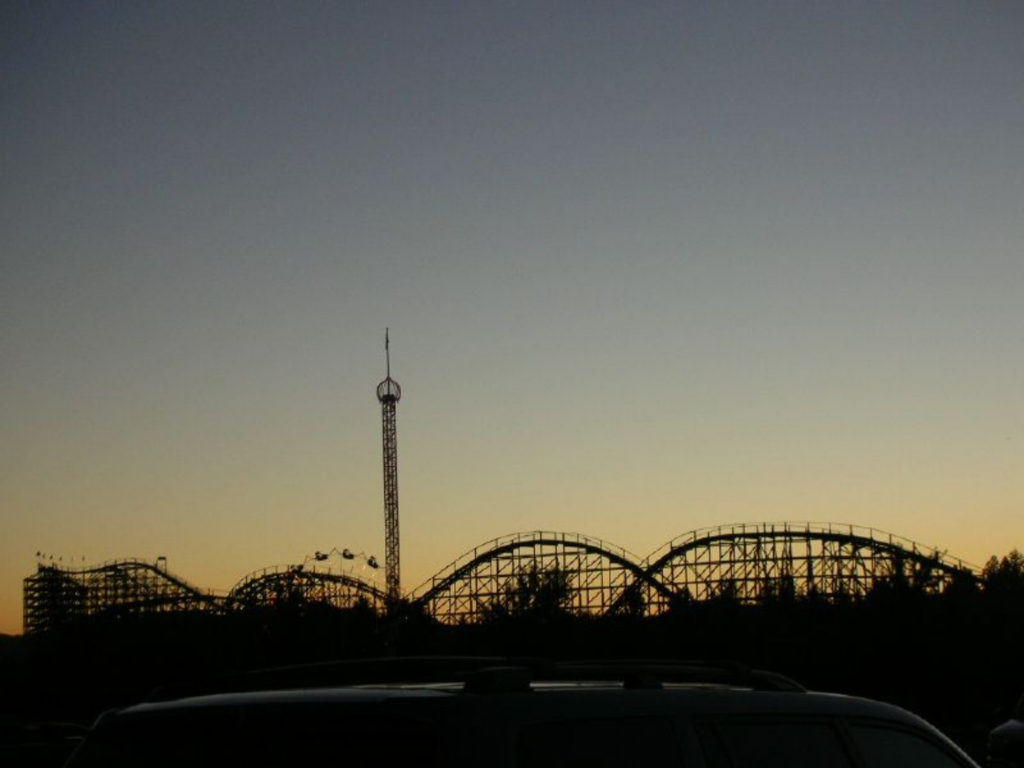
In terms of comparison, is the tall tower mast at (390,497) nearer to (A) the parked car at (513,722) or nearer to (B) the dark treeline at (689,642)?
(B) the dark treeline at (689,642)

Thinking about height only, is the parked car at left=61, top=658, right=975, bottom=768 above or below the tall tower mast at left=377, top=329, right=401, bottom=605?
below

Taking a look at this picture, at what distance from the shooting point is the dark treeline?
46.6 metres

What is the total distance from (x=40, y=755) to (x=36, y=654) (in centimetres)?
4783

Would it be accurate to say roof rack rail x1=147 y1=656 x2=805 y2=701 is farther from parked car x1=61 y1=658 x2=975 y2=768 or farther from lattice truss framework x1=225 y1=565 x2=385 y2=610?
lattice truss framework x1=225 y1=565 x2=385 y2=610

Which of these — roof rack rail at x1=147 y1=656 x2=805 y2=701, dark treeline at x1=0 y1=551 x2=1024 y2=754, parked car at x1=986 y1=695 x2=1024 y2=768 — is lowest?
parked car at x1=986 y1=695 x2=1024 y2=768

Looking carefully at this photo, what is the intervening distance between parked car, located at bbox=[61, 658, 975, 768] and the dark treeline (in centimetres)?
3936

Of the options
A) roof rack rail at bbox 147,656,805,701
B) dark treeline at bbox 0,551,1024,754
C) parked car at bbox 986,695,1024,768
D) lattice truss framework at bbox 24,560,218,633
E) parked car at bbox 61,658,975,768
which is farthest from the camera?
lattice truss framework at bbox 24,560,218,633

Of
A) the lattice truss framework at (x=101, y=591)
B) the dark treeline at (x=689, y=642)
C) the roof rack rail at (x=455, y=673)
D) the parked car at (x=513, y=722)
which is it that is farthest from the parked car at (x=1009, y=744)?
the lattice truss framework at (x=101, y=591)

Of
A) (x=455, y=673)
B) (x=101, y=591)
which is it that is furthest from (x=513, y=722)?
(x=101, y=591)

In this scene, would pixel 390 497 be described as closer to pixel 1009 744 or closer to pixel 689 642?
pixel 689 642

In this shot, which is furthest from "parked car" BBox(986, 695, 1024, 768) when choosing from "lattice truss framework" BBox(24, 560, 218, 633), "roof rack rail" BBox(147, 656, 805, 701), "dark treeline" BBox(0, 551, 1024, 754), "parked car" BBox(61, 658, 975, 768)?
"lattice truss framework" BBox(24, 560, 218, 633)

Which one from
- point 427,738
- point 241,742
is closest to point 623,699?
point 427,738

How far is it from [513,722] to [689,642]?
48593mm

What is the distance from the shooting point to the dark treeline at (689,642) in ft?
153
